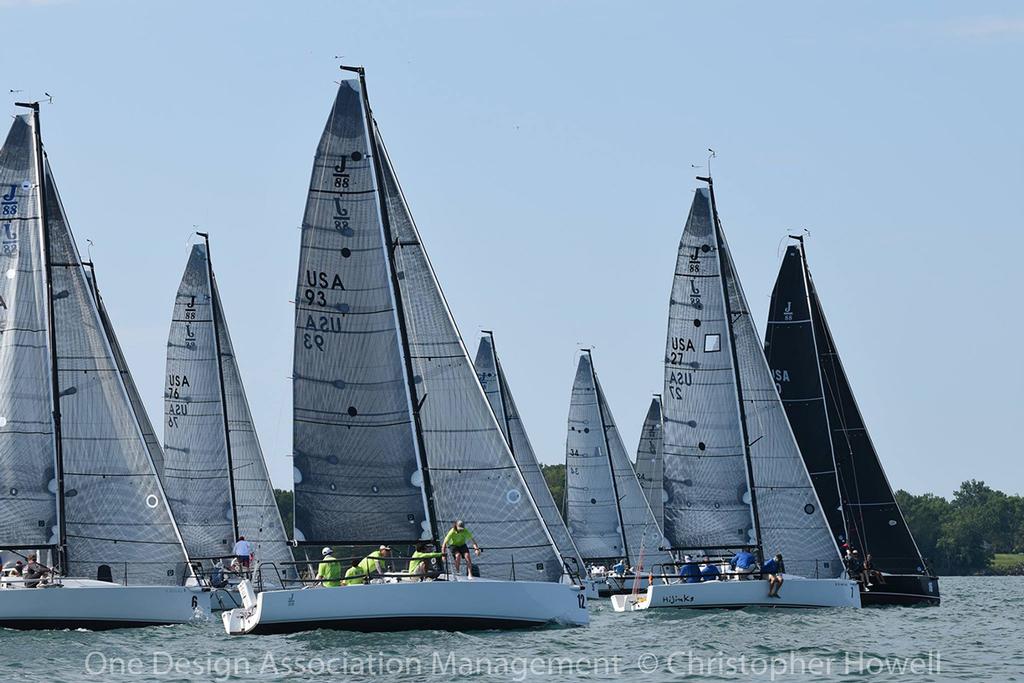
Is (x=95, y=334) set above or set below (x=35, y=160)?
below

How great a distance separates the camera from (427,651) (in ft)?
91.5

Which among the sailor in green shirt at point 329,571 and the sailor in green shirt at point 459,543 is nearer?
the sailor in green shirt at point 329,571

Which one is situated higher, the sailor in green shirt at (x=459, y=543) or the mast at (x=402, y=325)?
the mast at (x=402, y=325)

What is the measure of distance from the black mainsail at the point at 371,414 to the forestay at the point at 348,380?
0.02 m

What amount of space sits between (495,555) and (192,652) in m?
5.94

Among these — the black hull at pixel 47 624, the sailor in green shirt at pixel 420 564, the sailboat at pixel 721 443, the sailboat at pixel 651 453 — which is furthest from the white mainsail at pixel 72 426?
the sailboat at pixel 651 453

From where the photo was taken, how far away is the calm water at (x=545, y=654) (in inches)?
1024

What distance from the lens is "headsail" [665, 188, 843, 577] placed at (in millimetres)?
43375

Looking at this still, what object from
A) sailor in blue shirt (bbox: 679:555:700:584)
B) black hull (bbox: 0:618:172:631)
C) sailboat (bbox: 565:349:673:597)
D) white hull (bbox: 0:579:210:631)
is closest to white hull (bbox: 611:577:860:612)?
sailor in blue shirt (bbox: 679:555:700:584)

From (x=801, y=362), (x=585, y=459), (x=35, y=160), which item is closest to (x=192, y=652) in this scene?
(x=35, y=160)

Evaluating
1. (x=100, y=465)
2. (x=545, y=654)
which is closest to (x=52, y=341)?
(x=100, y=465)

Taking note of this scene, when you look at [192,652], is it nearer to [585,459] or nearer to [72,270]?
[72,270]

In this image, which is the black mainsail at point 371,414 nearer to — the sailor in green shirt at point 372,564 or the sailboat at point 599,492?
the sailor in green shirt at point 372,564

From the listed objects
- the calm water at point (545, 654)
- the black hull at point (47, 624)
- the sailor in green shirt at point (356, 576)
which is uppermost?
the sailor in green shirt at point (356, 576)
